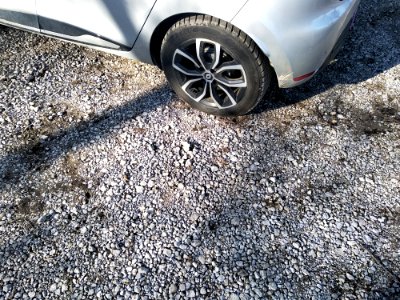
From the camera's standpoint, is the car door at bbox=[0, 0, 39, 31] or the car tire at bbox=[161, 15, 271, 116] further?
the car door at bbox=[0, 0, 39, 31]

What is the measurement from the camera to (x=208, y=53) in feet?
9.01

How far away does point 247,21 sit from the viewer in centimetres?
236

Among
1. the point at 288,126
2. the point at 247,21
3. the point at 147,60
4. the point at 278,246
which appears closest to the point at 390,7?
the point at 288,126

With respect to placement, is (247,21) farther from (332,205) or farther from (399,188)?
(399,188)

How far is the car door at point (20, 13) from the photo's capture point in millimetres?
2867

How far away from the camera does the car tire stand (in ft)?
8.24

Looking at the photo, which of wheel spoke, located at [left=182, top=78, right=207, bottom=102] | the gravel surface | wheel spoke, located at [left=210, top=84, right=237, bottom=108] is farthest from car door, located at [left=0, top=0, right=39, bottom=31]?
wheel spoke, located at [left=210, top=84, right=237, bottom=108]

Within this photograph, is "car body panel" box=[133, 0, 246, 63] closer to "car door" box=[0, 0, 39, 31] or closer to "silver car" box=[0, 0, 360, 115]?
"silver car" box=[0, 0, 360, 115]

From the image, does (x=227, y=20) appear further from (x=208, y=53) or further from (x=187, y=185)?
(x=187, y=185)

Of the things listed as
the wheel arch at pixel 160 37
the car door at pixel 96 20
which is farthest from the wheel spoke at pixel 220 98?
the car door at pixel 96 20

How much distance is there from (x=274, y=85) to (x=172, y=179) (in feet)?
4.09

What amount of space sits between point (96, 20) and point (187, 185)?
1351 mm

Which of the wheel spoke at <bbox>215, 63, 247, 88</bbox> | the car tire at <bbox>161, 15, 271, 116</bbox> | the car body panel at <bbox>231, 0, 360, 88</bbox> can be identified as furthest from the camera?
the wheel spoke at <bbox>215, 63, 247, 88</bbox>

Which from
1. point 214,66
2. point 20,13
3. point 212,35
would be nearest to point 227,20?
point 212,35
